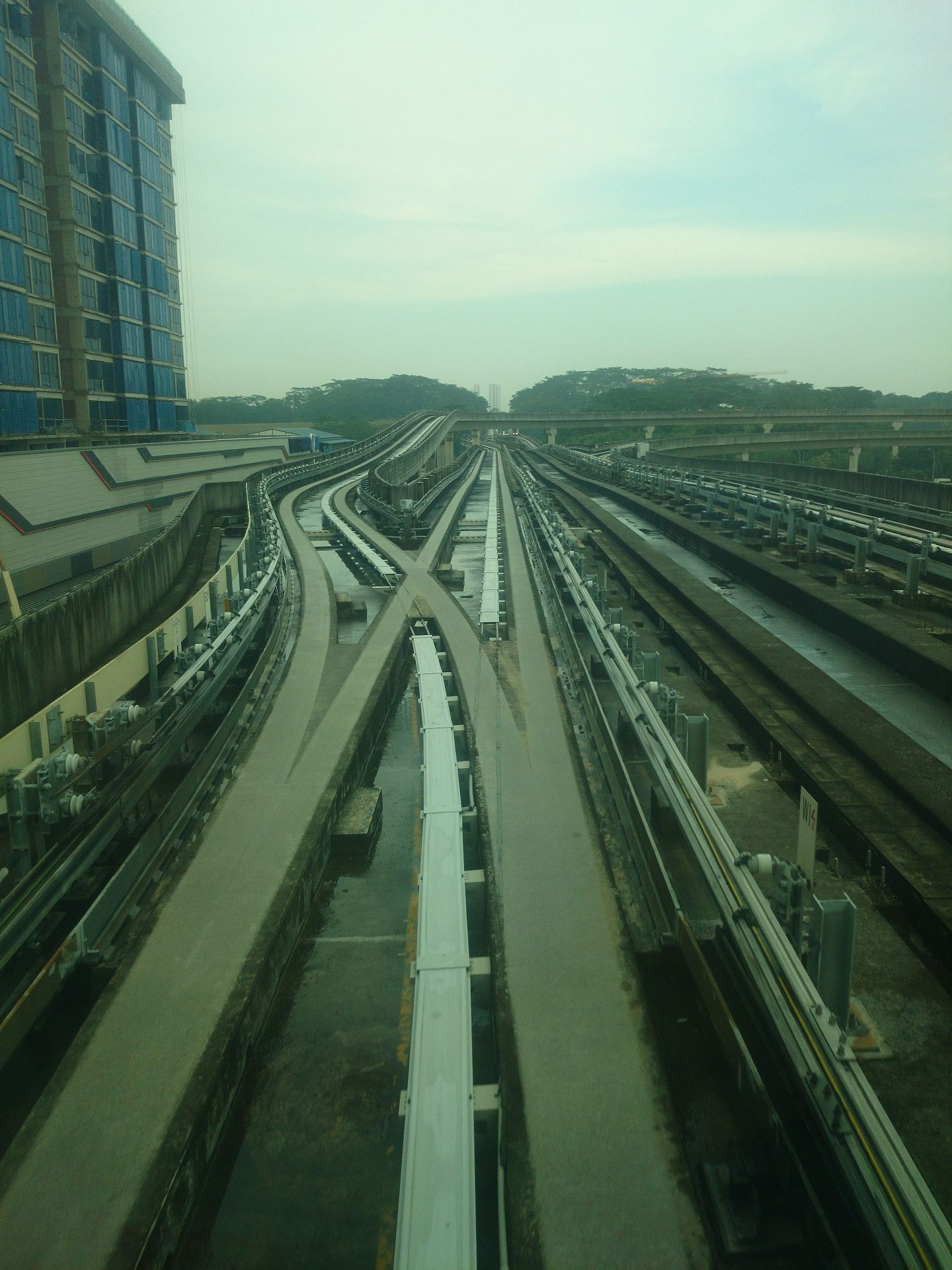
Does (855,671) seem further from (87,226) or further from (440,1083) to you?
(87,226)

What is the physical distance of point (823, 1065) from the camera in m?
3.61

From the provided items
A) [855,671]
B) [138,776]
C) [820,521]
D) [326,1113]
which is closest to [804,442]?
[820,521]

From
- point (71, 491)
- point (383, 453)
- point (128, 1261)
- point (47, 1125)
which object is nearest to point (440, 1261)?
point (128, 1261)

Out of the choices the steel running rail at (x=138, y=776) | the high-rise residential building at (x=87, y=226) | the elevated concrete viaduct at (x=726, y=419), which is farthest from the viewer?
the elevated concrete viaduct at (x=726, y=419)

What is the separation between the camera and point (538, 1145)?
4.29 meters

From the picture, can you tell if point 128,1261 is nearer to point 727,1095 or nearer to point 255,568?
point 727,1095

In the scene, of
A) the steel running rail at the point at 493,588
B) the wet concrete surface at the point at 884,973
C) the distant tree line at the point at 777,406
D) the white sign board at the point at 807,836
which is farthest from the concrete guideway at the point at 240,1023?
the distant tree line at the point at 777,406

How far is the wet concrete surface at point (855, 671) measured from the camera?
31.0ft

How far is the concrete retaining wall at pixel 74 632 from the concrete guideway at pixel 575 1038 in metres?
4.58

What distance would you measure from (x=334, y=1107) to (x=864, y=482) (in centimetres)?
3110

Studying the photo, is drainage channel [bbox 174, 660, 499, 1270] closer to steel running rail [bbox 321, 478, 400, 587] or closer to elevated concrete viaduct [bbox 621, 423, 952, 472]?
steel running rail [bbox 321, 478, 400, 587]

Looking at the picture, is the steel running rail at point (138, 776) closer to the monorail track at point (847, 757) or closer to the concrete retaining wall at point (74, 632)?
the concrete retaining wall at point (74, 632)

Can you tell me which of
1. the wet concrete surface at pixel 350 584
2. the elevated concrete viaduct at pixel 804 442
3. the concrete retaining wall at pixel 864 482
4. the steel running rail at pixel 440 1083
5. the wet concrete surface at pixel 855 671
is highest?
the elevated concrete viaduct at pixel 804 442

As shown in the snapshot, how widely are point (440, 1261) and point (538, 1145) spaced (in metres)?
0.79
